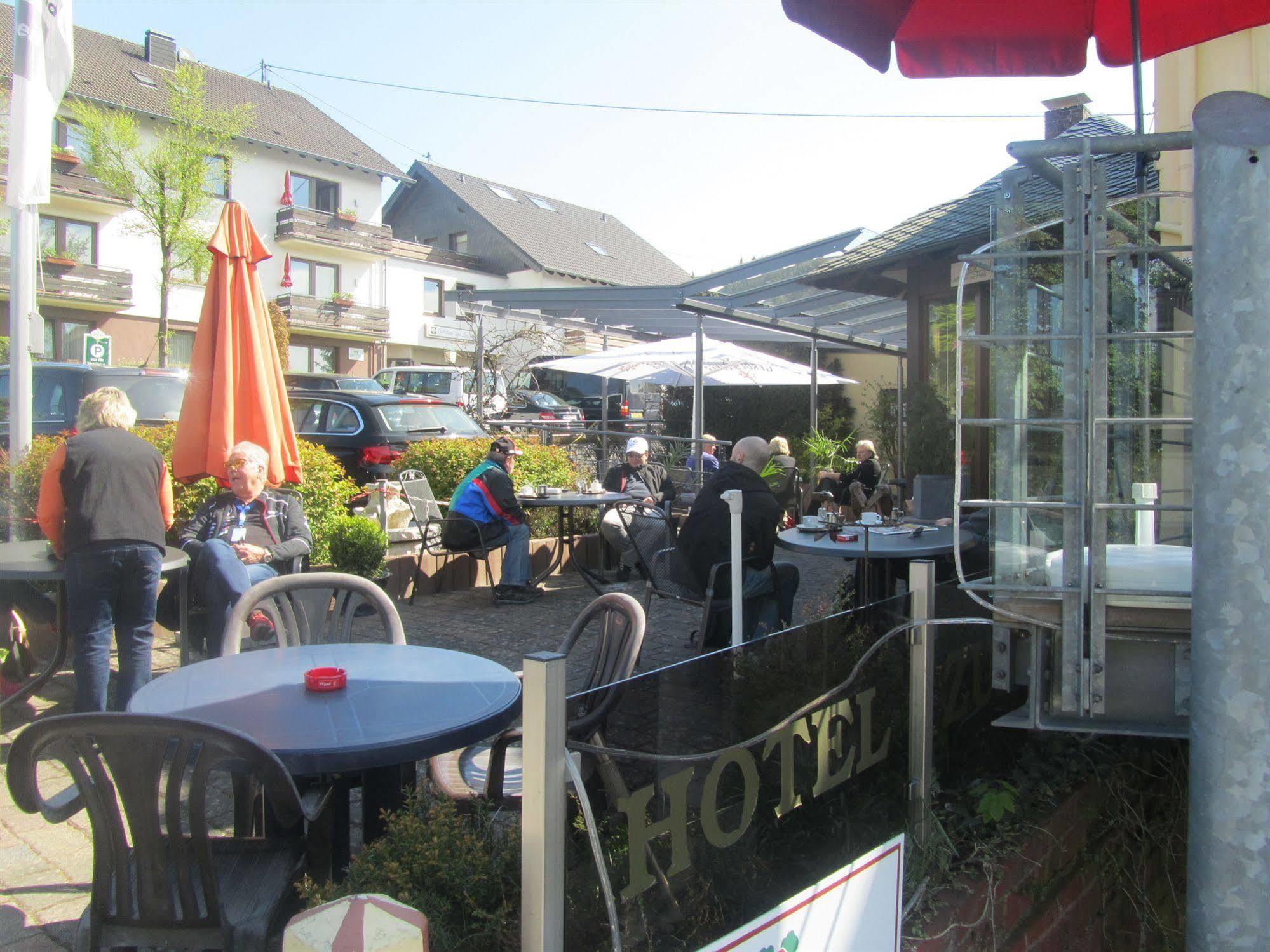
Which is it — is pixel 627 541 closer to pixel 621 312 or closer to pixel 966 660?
pixel 966 660

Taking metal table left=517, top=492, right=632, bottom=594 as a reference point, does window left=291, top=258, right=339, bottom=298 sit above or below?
above

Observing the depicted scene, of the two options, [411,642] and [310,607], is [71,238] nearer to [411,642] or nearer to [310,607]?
[411,642]

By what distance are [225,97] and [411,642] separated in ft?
108

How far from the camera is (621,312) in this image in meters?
12.5

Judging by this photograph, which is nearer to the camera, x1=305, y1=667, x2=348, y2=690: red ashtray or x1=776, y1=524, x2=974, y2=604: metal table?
x1=305, y1=667, x2=348, y2=690: red ashtray

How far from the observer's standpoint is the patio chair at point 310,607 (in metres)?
3.49

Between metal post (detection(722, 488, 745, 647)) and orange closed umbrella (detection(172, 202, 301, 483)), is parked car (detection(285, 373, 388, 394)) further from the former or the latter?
metal post (detection(722, 488, 745, 647))

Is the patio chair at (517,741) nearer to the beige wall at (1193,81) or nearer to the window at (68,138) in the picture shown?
the beige wall at (1193,81)

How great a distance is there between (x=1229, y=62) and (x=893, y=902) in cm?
507

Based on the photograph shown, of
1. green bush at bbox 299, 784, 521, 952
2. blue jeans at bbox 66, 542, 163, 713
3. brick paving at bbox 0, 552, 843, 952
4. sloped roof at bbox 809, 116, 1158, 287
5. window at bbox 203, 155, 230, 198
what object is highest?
window at bbox 203, 155, 230, 198

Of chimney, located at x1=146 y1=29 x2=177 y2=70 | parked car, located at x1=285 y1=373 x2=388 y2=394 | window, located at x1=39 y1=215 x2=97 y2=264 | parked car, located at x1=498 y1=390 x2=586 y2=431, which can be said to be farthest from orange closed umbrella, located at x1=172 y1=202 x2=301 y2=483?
chimney, located at x1=146 y1=29 x2=177 y2=70

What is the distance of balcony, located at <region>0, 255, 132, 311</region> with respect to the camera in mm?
26312

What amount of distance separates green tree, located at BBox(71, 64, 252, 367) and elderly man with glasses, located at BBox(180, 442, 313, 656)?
18.6 meters

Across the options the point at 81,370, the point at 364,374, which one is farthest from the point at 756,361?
the point at 364,374
